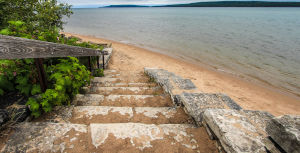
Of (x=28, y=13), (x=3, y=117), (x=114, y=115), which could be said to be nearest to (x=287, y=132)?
(x=114, y=115)

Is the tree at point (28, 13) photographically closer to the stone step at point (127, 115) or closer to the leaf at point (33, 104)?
the leaf at point (33, 104)

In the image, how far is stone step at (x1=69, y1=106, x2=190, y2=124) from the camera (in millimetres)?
2295

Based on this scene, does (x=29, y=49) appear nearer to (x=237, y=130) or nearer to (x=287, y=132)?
(x=237, y=130)

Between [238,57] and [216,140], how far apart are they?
1333 centimetres

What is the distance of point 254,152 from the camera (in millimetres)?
1457

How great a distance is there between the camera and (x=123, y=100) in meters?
3.23

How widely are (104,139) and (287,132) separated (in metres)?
1.78

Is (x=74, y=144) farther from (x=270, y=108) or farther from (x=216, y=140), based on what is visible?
(x=270, y=108)

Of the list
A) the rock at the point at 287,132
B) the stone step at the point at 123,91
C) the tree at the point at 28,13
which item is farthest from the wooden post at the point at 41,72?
the rock at the point at 287,132

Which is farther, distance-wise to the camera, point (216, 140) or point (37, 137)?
point (216, 140)

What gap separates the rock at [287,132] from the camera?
1.18 metres

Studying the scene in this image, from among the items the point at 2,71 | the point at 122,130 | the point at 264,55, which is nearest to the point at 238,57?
the point at 264,55

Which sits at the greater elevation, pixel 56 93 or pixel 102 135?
pixel 56 93

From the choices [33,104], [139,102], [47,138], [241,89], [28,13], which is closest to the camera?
[47,138]
